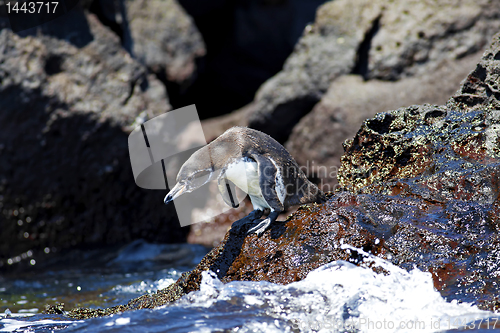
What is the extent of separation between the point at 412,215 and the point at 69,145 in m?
5.75

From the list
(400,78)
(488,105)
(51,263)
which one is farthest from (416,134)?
(51,263)

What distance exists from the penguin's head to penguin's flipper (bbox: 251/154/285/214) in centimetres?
43

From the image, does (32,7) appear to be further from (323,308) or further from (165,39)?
Result: (323,308)

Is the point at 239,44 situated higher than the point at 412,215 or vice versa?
the point at 239,44

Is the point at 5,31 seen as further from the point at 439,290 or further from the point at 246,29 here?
the point at 439,290

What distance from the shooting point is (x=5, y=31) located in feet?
23.9

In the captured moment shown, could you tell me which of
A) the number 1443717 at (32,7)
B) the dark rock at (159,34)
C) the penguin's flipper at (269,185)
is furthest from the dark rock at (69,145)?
the penguin's flipper at (269,185)

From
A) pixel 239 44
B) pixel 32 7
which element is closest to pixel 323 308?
pixel 32 7

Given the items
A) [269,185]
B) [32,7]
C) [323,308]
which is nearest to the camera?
[323,308]

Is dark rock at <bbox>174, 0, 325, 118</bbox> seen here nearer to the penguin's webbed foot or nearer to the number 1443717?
the number 1443717

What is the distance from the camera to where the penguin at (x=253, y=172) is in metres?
3.74

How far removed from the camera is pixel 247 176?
3.91 metres

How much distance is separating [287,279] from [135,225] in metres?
5.39

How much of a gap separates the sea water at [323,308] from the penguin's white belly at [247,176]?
967 millimetres
